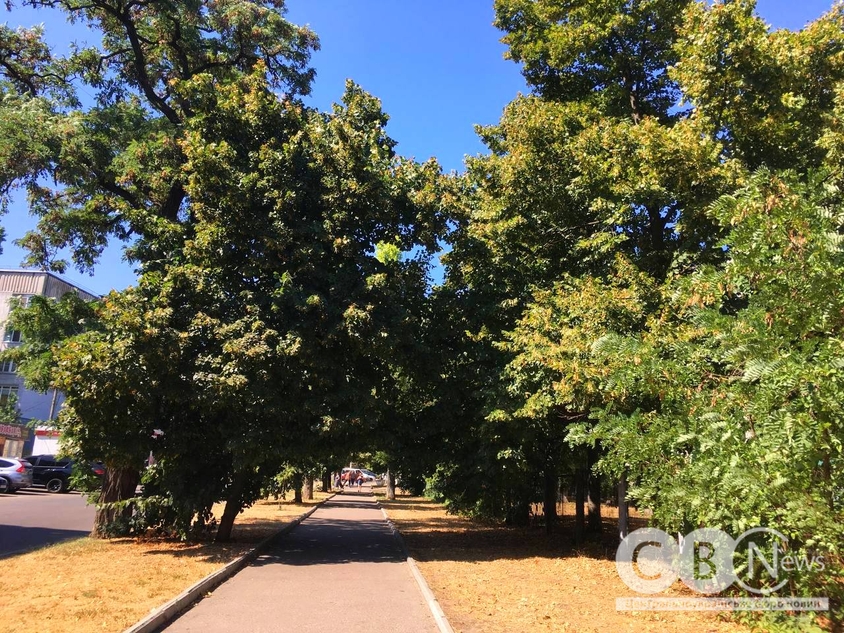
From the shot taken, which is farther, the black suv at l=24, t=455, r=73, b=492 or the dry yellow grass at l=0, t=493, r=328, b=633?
the black suv at l=24, t=455, r=73, b=492

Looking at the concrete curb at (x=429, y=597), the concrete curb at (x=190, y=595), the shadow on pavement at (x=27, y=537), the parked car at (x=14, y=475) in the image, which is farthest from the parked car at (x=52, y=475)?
the concrete curb at (x=429, y=597)

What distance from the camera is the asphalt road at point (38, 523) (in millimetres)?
12787

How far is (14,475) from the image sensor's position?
91.8 feet

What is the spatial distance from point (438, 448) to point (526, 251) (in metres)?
5.31

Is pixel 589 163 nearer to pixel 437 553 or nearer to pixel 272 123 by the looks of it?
pixel 272 123

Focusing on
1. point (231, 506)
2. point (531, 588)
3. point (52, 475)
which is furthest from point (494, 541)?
point (52, 475)

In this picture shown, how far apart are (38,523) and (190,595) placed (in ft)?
39.1

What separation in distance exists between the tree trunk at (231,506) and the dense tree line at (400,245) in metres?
0.07

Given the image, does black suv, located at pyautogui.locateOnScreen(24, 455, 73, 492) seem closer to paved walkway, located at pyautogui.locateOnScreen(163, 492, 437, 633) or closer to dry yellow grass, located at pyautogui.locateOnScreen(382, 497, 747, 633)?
paved walkway, located at pyautogui.locateOnScreen(163, 492, 437, 633)

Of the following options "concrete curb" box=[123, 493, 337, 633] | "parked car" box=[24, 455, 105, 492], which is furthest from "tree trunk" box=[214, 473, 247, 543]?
"parked car" box=[24, 455, 105, 492]

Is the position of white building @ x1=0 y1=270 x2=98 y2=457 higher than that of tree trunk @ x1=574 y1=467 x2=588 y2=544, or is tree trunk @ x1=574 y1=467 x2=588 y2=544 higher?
white building @ x1=0 y1=270 x2=98 y2=457

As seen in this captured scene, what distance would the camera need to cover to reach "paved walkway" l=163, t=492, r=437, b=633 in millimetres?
6969

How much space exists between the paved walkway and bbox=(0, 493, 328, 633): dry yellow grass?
2.11 ft

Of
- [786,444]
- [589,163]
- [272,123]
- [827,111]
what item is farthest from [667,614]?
[272,123]
